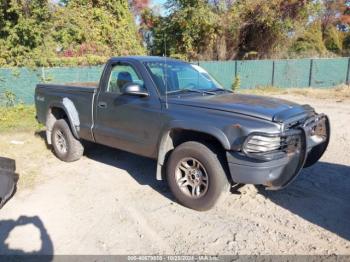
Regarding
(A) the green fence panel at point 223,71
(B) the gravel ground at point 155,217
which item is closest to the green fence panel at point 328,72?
(A) the green fence panel at point 223,71

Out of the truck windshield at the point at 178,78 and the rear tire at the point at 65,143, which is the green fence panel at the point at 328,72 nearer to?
the truck windshield at the point at 178,78

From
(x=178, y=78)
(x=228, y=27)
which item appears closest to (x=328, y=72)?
(x=228, y=27)

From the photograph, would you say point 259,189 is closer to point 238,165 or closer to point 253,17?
point 238,165

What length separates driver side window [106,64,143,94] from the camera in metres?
5.13

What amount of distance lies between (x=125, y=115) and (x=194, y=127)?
50.9 inches

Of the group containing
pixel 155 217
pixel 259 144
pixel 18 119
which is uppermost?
pixel 259 144

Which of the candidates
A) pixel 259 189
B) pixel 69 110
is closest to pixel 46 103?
pixel 69 110

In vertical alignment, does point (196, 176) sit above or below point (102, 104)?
below

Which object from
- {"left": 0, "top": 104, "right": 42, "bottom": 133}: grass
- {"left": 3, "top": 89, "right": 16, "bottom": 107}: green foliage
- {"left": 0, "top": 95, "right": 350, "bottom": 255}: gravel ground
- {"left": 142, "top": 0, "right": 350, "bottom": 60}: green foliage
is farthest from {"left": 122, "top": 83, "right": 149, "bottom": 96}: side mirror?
{"left": 142, "top": 0, "right": 350, "bottom": 60}: green foliage

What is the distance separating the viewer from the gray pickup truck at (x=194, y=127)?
3.78 m

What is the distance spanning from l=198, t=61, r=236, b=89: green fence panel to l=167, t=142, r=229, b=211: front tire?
12084 millimetres

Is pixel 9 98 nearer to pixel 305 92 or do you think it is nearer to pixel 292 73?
pixel 305 92

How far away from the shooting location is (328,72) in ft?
64.6

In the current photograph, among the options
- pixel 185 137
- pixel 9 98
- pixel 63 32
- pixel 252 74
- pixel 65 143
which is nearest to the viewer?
pixel 185 137
